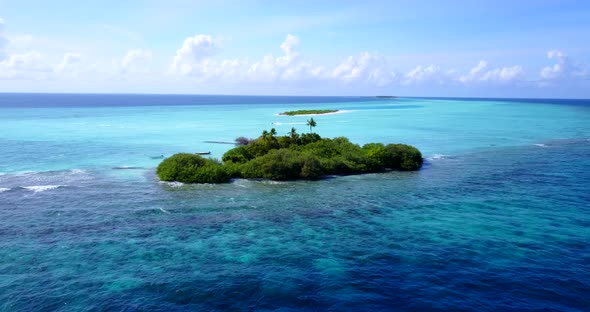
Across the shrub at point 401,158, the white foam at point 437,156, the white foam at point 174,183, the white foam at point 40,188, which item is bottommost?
the white foam at point 40,188

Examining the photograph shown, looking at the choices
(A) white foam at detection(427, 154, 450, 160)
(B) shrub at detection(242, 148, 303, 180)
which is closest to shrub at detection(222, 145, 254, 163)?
(B) shrub at detection(242, 148, 303, 180)

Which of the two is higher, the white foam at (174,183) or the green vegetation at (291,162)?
the green vegetation at (291,162)

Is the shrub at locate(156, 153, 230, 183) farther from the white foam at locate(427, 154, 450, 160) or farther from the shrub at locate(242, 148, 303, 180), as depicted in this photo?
the white foam at locate(427, 154, 450, 160)

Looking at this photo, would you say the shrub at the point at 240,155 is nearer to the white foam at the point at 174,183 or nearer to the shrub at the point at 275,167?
the shrub at the point at 275,167

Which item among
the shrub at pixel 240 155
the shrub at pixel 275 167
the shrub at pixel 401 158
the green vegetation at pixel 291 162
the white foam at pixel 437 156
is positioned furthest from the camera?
the white foam at pixel 437 156

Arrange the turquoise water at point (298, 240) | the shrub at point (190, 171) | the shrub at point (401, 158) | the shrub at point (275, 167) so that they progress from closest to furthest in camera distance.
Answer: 1. the turquoise water at point (298, 240)
2. the shrub at point (190, 171)
3. the shrub at point (275, 167)
4. the shrub at point (401, 158)

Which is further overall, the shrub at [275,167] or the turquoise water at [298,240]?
the shrub at [275,167]

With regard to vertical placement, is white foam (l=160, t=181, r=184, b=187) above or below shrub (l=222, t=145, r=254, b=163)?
below

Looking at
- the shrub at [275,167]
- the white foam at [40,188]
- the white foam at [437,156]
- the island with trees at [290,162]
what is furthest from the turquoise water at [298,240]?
the white foam at [437,156]
